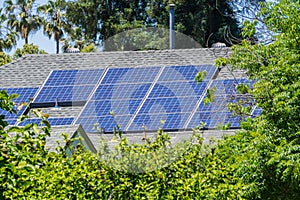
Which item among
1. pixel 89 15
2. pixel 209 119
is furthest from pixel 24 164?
pixel 89 15

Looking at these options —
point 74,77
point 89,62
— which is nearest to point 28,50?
point 89,62

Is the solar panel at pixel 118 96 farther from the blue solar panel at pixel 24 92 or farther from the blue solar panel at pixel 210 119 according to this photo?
the blue solar panel at pixel 24 92

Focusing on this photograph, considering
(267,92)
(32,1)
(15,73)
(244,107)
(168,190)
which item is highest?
(267,92)

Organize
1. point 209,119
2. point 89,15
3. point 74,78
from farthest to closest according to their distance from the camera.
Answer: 1. point 89,15
2. point 74,78
3. point 209,119

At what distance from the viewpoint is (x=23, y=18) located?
166 feet

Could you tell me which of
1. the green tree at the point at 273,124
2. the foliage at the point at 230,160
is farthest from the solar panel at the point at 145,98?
the green tree at the point at 273,124

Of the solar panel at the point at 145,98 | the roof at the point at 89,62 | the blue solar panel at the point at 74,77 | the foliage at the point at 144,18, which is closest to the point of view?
the solar panel at the point at 145,98

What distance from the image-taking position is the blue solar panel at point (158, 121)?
19.0 m

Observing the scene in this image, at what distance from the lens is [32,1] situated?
51.6 m

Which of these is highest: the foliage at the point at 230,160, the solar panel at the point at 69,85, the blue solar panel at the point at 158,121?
the foliage at the point at 230,160

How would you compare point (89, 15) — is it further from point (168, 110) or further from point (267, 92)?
point (267, 92)

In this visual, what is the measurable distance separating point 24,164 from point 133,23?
1559 inches

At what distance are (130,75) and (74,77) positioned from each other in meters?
1.72

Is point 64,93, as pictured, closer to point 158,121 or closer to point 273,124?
point 158,121
